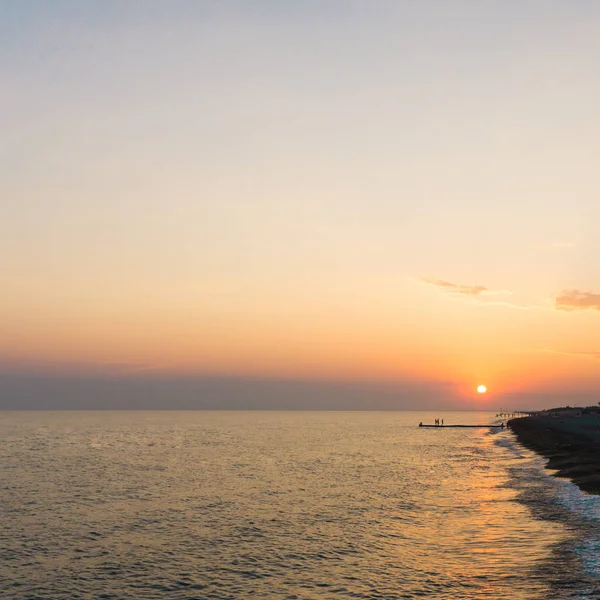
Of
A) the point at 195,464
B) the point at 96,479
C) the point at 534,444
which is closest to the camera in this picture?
the point at 96,479

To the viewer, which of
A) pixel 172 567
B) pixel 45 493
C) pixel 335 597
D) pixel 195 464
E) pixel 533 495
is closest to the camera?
pixel 335 597

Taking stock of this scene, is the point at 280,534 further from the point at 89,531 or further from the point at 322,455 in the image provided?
the point at 322,455

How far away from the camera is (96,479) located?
237 feet

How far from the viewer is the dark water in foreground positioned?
29.6 metres

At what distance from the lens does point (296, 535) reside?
41.4 metres

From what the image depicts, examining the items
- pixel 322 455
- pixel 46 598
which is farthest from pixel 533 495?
pixel 322 455

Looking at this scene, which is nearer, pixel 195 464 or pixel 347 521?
pixel 347 521

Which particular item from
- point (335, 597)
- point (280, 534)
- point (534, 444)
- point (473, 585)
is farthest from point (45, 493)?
point (534, 444)

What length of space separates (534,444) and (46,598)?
11004 cm

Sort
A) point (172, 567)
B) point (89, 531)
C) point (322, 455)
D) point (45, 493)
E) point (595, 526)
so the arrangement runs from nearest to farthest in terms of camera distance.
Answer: point (172, 567)
point (595, 526)
point (89, 531)
point (45, 493)
point (322, 455)

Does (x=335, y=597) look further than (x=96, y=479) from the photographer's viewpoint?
No

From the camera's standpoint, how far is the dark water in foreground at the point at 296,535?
2962cm

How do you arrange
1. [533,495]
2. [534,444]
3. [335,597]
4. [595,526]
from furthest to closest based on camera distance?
[534,444] → [533,495] → [595,526] → [335,597]

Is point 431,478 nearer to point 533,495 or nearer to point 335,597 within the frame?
point 533,495
